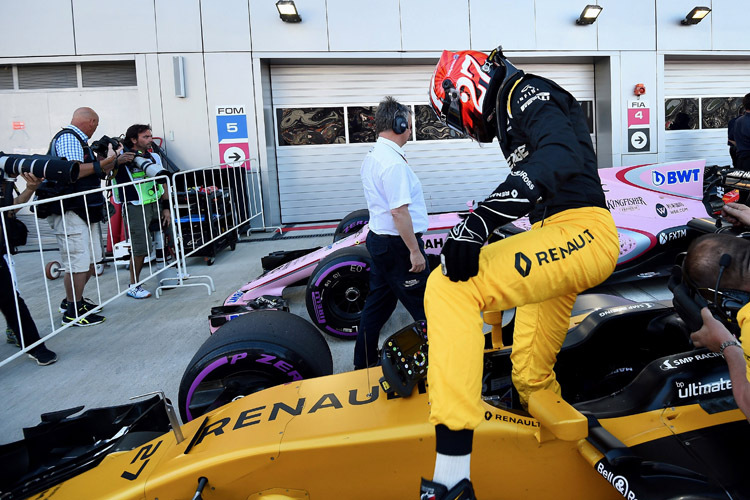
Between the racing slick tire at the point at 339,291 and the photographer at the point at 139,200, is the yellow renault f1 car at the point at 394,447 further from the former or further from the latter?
the photographer at the point at 139,200

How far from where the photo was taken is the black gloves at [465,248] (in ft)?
5.37

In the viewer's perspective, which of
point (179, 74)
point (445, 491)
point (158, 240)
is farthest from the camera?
point (179, 74)

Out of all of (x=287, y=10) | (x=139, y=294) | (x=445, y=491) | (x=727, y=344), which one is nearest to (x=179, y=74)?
(x=287, y=10)

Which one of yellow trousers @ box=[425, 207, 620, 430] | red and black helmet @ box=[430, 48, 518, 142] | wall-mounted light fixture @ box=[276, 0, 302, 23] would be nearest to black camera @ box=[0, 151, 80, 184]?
red and black helmet @ box=[430, 48, 518, 142]

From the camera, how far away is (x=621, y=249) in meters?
4.86

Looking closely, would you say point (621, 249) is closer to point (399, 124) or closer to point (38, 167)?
point (399, 124)

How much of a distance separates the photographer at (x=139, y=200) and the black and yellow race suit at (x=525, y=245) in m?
4.65

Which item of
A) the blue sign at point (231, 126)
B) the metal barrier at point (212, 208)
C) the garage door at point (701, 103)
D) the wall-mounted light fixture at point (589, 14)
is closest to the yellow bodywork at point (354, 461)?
the metal barrier at point (212, 208)

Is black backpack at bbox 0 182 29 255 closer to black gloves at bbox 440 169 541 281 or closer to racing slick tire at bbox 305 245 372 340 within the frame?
racing slick tire at bbox 305 245 372 340

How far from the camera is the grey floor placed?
355 cm

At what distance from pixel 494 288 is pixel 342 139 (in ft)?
30.7

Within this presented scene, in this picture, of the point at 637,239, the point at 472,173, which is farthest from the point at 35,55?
the point at 637,239

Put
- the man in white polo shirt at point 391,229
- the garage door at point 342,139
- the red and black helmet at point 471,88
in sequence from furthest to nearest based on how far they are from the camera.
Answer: the garage door at point 342,139 → the man in white polo shirt at point 391,229 → the red and black helmet at point 471,88

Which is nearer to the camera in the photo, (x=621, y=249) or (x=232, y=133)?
(x=621, y=249)
